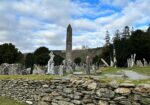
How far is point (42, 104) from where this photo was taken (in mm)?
13625

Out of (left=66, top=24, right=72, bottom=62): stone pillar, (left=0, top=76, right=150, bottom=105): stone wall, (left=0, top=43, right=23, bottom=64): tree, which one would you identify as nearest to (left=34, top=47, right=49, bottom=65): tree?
(left=0, top=43, right=23, bottom=64): tree

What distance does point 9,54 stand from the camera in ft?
293

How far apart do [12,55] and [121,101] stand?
270ft

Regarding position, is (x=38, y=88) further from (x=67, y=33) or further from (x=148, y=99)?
(x=67, y=33)

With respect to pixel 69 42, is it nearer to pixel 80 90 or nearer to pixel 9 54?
pixel 80 90

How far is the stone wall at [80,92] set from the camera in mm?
9781

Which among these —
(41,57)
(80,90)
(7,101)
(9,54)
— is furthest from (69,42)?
(9,54)

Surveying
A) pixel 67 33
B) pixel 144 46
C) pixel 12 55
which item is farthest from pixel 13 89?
pixel 12 55

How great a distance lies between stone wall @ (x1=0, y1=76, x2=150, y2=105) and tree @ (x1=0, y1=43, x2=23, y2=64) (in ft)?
242

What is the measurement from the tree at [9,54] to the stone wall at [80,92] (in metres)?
73.9

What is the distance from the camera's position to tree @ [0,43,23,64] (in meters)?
88.5

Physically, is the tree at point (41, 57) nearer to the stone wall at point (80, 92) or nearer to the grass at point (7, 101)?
the grass at point (7, 101)

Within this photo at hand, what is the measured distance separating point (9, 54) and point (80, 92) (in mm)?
80063

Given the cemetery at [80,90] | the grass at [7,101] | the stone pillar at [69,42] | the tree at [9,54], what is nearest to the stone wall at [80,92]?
the cemetery at [80,90]
